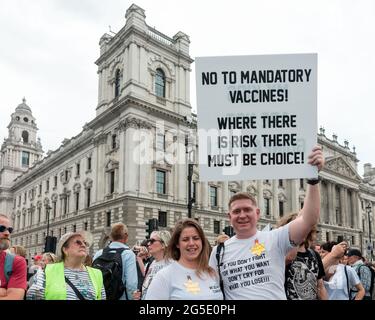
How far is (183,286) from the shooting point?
2912mm

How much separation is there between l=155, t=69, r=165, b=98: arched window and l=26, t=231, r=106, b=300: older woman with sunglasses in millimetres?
35851

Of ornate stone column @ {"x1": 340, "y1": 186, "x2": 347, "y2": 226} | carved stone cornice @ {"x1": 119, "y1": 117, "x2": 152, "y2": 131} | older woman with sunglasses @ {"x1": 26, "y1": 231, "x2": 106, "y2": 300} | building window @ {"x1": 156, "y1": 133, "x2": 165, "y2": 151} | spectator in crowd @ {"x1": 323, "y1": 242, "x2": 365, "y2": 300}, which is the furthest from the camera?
ornate stone column @ {"x1": 340, "y1": 186, "x2": 347, "y2": 226}

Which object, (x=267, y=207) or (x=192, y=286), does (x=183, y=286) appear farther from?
(x=267, y=207)

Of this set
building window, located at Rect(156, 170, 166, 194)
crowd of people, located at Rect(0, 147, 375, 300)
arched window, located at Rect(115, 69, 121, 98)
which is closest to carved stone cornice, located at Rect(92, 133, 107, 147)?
arched window, located at Rect(115, 69, 121, 98)

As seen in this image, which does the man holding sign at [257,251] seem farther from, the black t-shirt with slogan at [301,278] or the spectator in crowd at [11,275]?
the spectator in crowd at [11,275]

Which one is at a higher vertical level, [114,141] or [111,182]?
[114,141]

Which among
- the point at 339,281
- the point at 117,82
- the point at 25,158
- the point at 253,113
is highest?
the point at 25,158

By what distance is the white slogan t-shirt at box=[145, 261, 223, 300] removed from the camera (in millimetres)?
2863

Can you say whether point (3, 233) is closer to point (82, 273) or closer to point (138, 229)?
point (82, 273)

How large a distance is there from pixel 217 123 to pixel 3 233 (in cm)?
214

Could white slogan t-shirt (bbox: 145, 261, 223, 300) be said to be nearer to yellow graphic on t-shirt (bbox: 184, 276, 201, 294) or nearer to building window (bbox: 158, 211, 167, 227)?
yellow graphic on t-shirt (bbox: 184, 276, 201, 294)

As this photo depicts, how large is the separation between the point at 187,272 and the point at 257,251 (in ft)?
1.76

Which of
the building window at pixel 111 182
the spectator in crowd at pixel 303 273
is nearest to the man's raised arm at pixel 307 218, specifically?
the spectator in crowd at pixel 303 273

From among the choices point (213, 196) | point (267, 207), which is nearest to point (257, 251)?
point (213, 196)
